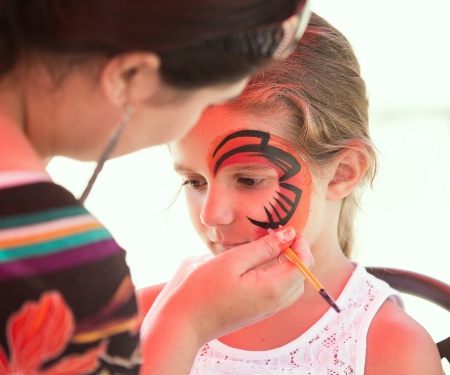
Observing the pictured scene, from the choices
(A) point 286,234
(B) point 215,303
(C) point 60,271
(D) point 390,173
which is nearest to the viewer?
(C) point 60,271

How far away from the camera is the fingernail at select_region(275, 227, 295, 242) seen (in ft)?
3.22

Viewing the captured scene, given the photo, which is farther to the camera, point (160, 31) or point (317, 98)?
point (317, 98)

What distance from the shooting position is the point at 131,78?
0.62 metres

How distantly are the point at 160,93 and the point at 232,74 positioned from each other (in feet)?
0.22

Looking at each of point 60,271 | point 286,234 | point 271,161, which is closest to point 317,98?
point 271,161

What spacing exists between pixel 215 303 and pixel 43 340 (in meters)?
0.33

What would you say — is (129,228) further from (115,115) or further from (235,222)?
(115,115)

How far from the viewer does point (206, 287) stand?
88cm

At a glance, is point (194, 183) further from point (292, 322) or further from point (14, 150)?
point (14, 150)

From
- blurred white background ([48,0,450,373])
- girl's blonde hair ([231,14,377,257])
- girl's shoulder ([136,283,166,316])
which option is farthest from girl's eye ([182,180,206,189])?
blurred white background ([48,0,450,373])

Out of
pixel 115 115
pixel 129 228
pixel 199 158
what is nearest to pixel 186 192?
pixel 199 158

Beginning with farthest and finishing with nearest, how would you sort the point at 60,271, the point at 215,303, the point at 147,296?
1. the point at 147,296
2. the point at 215,303
3. the point at 60,271

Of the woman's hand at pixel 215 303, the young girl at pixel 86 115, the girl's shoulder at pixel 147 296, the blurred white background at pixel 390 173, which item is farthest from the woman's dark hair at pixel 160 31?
the blurred white background at pixel 390 173

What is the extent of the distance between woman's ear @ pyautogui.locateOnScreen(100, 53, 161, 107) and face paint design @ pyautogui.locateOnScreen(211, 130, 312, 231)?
1.39 ft
